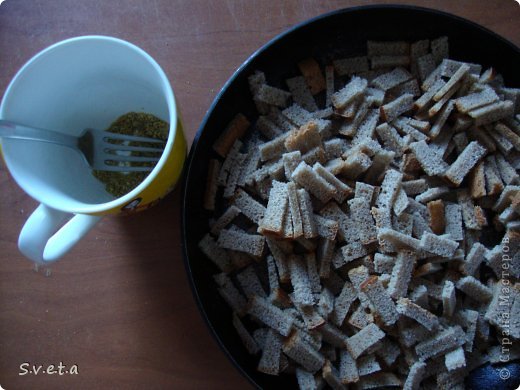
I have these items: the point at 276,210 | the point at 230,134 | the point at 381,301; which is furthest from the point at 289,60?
the point at 381,301

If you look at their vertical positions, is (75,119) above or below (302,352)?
above

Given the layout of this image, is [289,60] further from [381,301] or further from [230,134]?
[381,301]

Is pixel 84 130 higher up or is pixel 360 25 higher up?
pixel 360 25

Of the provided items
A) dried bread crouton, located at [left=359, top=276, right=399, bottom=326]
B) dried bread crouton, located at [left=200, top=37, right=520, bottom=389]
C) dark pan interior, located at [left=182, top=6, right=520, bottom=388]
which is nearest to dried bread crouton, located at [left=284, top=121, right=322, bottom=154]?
dried bread crouton, located at [left=200, top=37, right=520, bottom=389]

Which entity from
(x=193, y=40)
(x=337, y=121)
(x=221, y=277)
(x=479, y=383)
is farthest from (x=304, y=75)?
(x=479, y=383)

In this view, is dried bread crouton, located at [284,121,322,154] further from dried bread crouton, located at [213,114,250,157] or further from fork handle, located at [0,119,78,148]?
fork handle, located at [0,119,78,148]

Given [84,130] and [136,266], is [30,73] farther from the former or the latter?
[136,266]

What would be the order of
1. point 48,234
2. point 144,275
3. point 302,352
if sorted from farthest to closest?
point 144,275 < point 302,352 < point 48,234
